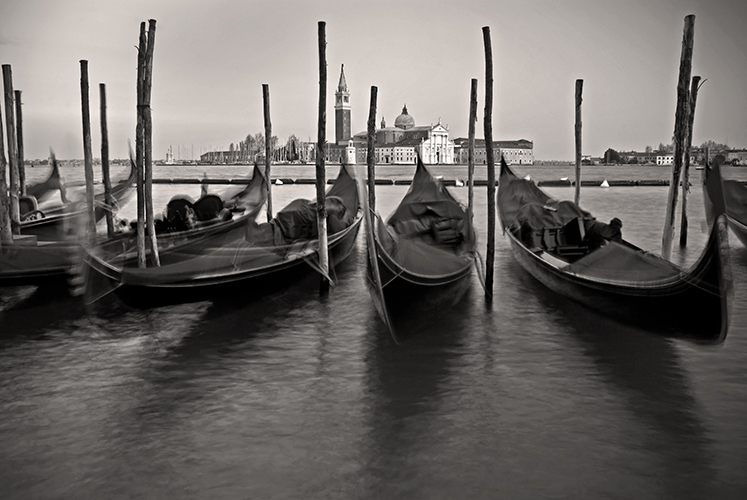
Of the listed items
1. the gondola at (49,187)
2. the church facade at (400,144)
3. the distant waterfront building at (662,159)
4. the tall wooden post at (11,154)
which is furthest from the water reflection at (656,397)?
the distant waterfront building at (662,159)

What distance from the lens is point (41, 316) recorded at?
407 centimetres

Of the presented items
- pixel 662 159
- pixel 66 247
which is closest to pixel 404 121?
pixel 662 159

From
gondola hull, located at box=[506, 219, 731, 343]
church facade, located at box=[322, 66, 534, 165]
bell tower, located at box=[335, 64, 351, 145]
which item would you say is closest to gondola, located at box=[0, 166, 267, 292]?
gondola hull, located at box=[506, 219, 731, 343]

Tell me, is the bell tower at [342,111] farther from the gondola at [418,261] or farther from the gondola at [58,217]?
the gondola at [418,261]

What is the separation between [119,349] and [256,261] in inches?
40.6

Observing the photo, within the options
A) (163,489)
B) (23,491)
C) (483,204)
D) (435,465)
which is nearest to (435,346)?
(435,465)

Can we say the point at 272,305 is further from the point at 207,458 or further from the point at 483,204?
the point at 483,204

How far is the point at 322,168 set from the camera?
4562 millimetres

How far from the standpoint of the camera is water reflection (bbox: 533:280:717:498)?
2.18 m

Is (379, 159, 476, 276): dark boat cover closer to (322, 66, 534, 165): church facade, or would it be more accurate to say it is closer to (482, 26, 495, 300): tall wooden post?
(482, 26, 495, 300): tall wooden post

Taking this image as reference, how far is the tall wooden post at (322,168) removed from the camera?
4.43 m

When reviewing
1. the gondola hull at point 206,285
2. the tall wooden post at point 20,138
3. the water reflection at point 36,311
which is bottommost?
the water reflection at point 36,311

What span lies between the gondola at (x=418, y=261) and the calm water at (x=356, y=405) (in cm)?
21

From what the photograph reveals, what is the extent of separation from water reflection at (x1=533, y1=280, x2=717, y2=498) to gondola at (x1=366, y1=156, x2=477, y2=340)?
2.53 feet
